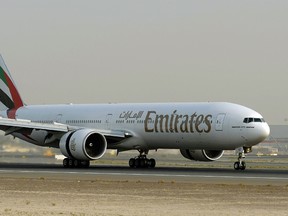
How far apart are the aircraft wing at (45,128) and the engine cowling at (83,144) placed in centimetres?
74

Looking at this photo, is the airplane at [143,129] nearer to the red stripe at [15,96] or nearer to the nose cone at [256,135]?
the nose cone at [256,135]

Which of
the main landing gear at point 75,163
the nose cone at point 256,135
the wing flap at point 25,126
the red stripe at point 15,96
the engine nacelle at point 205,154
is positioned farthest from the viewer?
the red stripe at point 15,96

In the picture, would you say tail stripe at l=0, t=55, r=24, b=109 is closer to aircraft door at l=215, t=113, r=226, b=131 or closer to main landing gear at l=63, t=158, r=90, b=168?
main landing gear at l=63, t=158, r=90, b=168

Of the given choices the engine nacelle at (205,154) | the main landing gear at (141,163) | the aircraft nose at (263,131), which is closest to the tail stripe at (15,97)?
the main landing gear at (141,163)

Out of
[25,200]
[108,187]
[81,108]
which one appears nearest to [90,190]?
[108,187]

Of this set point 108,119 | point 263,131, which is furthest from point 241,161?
point 108,119

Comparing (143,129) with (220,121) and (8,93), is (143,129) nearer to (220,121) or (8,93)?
(220,121)

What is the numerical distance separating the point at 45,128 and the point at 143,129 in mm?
6193

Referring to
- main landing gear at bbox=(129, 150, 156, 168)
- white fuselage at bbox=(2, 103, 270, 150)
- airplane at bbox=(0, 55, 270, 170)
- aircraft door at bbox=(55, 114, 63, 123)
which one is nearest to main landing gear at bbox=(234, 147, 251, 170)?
airplane at bbox=(0, 55, 270, 170)

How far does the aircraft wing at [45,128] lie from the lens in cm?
5250

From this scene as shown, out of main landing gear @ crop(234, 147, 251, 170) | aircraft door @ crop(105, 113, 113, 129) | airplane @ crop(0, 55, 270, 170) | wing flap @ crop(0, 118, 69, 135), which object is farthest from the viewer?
aircraft door @ crop(105, 113, 113, 129)

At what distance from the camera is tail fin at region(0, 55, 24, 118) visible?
62.8m

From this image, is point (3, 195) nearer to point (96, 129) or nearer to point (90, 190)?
point (90, 190)

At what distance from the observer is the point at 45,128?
2074 inches
